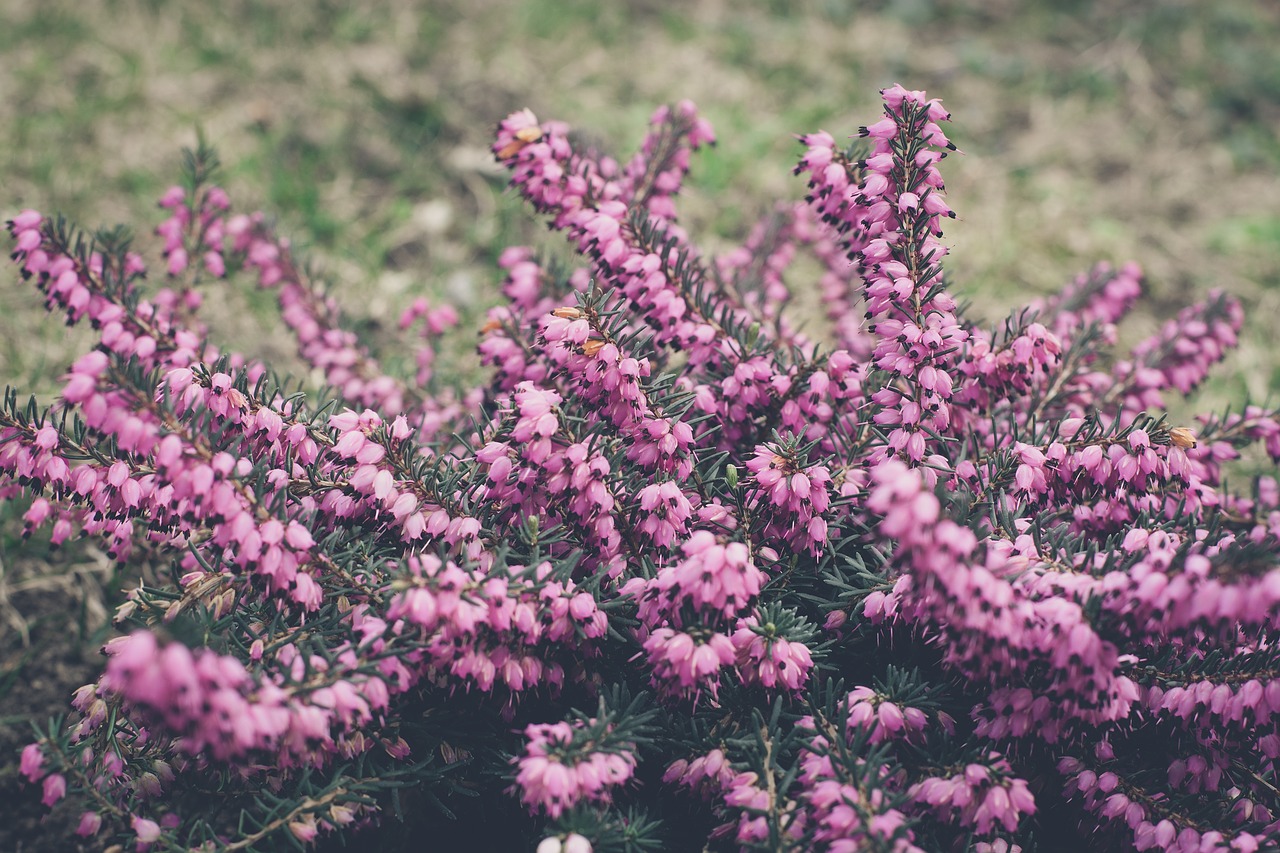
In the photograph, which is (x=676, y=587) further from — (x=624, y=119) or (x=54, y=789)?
(x=624, y=119)

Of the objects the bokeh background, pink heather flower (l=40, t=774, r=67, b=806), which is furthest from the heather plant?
the bokeh background

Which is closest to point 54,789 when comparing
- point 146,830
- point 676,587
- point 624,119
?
point 146,830

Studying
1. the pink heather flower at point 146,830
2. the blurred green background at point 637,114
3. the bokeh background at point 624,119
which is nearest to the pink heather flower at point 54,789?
the pink heather flower at point 146,830

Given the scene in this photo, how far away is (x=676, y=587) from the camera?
1.97 meters

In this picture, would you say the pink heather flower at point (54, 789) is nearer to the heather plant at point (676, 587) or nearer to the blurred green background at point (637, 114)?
the heather plant at point (676, 587)

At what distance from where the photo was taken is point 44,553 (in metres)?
3.50

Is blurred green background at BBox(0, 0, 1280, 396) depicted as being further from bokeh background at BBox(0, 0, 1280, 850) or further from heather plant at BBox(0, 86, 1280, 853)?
heather plant at BBox(0, 86, 1280, 853)

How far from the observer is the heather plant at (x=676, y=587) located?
6.08 ft

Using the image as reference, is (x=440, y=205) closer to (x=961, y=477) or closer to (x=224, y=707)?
(x=961, y=477)

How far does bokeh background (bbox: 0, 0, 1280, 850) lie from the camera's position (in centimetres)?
509

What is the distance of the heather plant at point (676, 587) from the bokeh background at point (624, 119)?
2.34m

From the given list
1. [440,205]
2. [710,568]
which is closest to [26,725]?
[710,568]

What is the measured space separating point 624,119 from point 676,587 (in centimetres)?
455

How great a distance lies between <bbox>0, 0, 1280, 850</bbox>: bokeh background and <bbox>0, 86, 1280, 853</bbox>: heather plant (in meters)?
2.34
